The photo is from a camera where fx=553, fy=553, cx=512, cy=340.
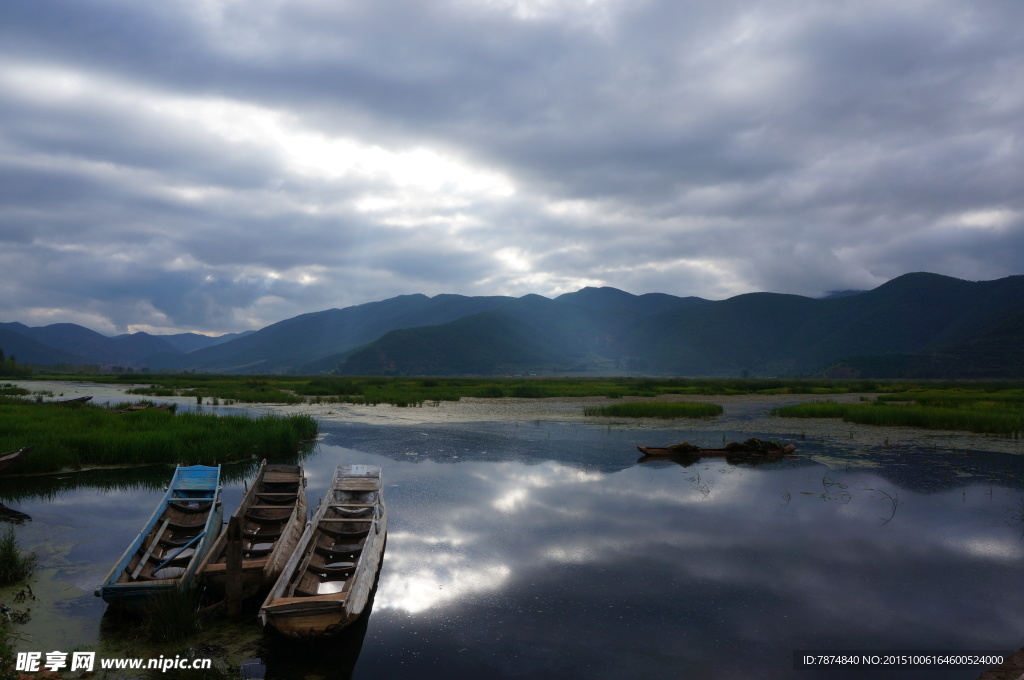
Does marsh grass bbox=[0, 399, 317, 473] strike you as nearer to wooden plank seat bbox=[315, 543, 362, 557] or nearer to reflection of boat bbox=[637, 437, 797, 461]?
wooden plank seat bbox=[315, 543, 362, 557]

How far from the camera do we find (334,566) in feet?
32.0

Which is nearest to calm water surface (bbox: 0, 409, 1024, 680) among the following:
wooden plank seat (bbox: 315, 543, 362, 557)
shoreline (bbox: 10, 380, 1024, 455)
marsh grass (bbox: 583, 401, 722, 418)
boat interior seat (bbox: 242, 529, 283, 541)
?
wooden plank seat (bbox: 315, 543, 362, 557)

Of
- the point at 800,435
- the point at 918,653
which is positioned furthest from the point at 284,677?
the point at 800,435

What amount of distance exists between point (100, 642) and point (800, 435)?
29.1 metres

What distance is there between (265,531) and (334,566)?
2441 millimetres

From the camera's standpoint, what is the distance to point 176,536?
10.8 metres

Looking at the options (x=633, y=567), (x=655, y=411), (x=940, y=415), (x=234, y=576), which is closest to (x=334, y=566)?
(x=234, y=576)

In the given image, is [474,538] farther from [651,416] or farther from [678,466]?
[651,416]

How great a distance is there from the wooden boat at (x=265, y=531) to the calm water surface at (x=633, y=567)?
32.8 inches

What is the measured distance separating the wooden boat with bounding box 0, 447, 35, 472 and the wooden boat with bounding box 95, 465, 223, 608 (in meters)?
7.34

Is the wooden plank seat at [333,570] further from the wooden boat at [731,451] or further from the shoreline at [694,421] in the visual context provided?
the shoreline at [694,421]

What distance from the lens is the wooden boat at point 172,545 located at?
306 inches

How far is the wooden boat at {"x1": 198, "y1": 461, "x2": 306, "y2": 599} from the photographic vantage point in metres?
8.46

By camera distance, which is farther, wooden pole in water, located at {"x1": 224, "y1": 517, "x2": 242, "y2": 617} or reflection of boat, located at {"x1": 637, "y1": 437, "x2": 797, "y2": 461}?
reflection of boat, located at {"x1": 637, "y1": 437, "x2": 797, "y2": 461}
